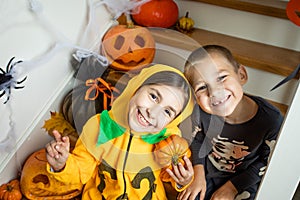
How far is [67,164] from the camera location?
953mm

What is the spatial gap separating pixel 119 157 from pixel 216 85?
0.32m

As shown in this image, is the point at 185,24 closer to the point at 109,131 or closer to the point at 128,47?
the point at 128,47

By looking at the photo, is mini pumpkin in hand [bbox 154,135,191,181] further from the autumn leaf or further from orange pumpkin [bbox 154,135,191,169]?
the autumn leaf

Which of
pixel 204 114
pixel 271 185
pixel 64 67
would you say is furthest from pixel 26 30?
pixel 271 185

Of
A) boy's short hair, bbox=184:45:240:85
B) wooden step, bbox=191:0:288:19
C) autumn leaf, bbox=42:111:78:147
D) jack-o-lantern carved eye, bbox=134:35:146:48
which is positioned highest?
wooden step, bbox=191:0:288:19

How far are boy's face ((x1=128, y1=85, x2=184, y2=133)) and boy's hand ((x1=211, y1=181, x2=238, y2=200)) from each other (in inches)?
10.0

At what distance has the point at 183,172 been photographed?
91 cm

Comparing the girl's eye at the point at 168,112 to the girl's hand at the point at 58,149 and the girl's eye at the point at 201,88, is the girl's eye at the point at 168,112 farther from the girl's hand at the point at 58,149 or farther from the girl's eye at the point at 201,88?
the girl's hand at the point at 58,149

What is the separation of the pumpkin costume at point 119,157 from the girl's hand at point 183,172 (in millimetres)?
64

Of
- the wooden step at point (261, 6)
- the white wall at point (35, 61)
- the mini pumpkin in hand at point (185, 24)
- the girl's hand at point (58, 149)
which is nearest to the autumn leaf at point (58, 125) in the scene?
the white wall at point (35, 61)

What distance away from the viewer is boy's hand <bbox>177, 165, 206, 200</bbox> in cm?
96

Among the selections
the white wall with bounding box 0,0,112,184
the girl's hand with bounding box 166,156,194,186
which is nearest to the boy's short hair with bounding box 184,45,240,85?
the girl's hand with bounding box 166,156,194,186

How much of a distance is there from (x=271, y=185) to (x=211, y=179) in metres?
0.27

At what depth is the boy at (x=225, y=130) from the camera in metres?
0.93
